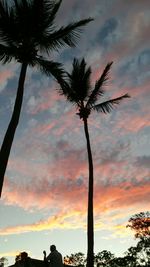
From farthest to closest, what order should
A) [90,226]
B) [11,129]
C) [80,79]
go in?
[80,79]
[90,226]
[11,129]

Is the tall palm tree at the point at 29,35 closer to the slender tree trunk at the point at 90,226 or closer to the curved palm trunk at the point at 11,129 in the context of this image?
the curved palm trunk at the point at 11,129

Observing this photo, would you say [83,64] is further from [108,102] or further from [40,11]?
[40,11]

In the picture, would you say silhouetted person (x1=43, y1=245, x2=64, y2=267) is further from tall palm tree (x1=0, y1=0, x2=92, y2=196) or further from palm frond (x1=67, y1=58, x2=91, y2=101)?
palm frond (x1=67, y1=58, x2=91, y2=101)

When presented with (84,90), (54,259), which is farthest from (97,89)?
(54,259)

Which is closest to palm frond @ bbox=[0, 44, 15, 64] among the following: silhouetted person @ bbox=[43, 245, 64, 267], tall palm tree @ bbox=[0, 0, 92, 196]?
tall palm tree @ bbox=[0, 0, 92, 196]

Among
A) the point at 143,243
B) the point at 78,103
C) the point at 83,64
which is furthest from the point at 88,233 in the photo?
the point at 143,243

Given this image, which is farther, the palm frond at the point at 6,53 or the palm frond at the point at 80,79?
the palm frond at the point at 80,79

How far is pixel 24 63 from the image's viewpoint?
15.6 meters

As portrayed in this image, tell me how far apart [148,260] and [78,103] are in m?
41.0

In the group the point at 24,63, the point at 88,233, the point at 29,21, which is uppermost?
the point at 29,21

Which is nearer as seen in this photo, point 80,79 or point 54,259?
point 54,259

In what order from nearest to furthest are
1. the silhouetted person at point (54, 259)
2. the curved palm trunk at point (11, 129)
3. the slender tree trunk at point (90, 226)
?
the silhouetted person at point (54, 259)
the curved palm trunk at point (11, 129)
the slender tree trunk at point (90, 226)

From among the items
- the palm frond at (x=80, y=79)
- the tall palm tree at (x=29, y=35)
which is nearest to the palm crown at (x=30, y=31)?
the tall palm tree at (x=29, y=35)

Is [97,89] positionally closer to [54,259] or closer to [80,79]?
[80,79]
